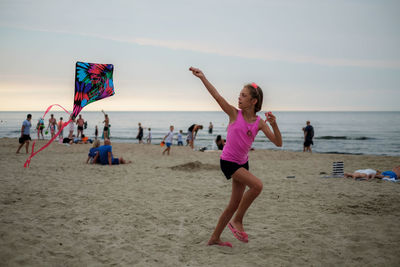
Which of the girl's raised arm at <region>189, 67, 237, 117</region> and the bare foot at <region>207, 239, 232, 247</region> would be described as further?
the bare foot at <region>207, 239, 232, 247</region>

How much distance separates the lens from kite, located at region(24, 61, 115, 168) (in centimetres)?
806

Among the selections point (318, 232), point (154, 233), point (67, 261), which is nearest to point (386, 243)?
point (318, 232)

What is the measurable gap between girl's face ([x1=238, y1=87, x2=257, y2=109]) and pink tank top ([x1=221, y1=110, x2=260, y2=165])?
12 centimetres

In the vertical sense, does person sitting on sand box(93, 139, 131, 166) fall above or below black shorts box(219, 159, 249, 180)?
below

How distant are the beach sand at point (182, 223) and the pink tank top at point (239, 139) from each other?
1.25 meters

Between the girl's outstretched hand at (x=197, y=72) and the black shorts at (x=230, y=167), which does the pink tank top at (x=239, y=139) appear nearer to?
the black shorts at (x=230, y=167)

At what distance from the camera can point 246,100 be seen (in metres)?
3.70

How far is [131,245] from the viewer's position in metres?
4.07

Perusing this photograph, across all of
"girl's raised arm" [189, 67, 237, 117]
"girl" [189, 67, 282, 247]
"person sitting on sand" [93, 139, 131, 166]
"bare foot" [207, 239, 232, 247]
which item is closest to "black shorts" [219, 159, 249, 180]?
"girl" [189, 67, 282, 247]

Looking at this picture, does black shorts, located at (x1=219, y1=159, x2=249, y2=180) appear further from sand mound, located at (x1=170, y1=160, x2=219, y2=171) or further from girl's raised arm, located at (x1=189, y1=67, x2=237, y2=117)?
sand mound, located at (x1=170, y1=160, x2=219, y2=171)

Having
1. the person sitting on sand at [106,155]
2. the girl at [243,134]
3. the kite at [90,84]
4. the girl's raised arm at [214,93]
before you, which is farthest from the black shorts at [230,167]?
the person sitting on sand at [106,155]

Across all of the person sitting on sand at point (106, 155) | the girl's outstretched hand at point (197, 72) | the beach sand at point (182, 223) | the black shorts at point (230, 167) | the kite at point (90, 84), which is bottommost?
the beach sand at point (182, 223)

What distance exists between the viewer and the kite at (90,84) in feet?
26.5

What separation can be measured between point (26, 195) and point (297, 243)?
551 cm
